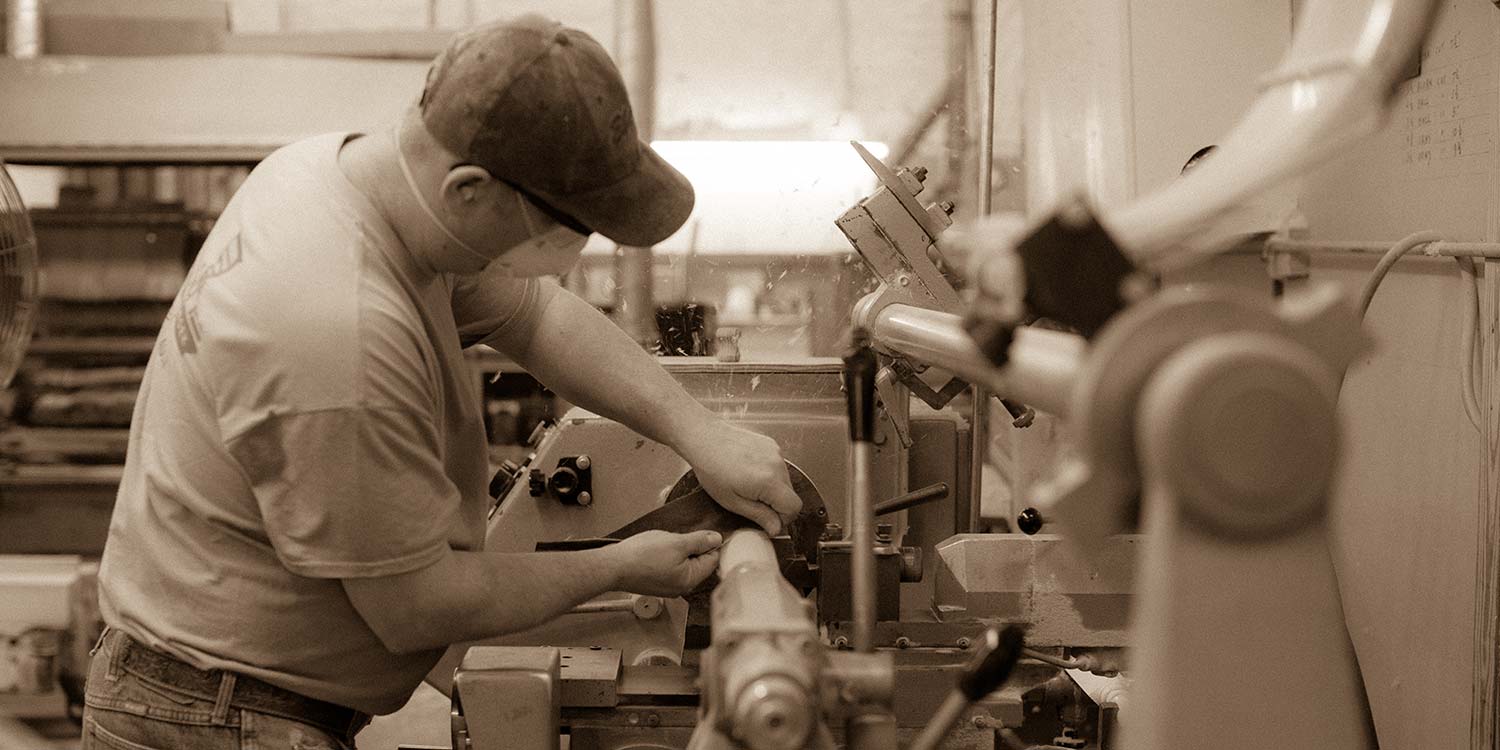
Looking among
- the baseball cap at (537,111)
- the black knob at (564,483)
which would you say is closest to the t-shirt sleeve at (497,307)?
the black knob at (564,483)

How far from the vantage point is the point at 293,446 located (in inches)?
47.9

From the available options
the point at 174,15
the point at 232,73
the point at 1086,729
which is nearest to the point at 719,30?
the point at 232,73

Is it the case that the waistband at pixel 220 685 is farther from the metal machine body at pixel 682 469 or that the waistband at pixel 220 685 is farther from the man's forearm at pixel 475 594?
the metal machine body at pixel 682 469

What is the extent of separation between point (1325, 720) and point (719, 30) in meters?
2.99

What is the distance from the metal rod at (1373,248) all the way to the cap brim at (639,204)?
3.86 feet

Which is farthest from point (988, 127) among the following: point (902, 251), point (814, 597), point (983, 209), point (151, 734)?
point (151, 734)

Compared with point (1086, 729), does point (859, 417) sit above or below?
above

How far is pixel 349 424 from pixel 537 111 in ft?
1.19

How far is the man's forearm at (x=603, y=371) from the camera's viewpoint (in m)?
1.71

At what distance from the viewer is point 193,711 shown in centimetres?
135

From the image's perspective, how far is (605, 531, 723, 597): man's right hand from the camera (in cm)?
143

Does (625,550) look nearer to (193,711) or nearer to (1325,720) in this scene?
(193,711)

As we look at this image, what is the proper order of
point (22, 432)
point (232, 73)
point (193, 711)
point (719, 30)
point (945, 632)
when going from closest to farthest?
point (193, 711), point (945, 632), point (719, 30), point (232, 73), point (22, 432)

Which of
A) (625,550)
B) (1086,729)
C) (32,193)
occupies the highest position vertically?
(32,193)
